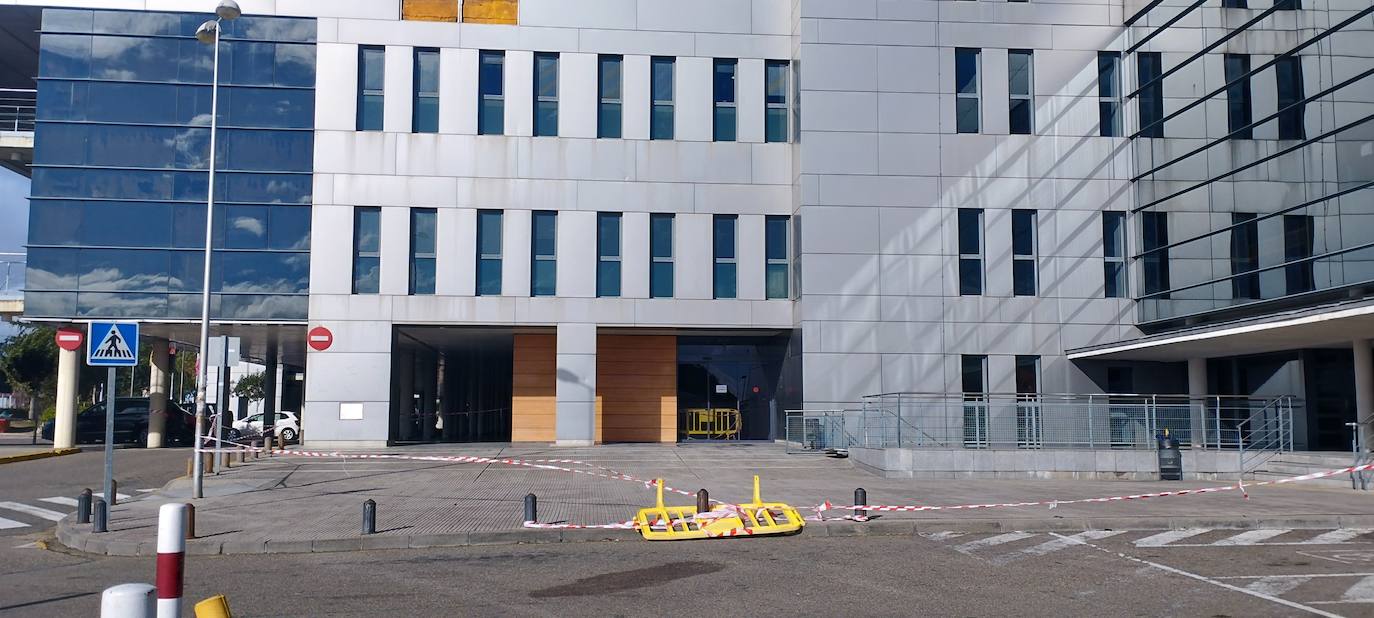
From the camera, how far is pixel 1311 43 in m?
24.1

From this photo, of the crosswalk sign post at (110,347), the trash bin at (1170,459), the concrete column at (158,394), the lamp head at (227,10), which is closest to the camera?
the crosswalk sign post at (110,347)

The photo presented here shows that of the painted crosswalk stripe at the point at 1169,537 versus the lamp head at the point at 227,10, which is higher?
the lamp head at the point at 227,10

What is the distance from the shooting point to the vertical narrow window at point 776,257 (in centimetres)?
3161

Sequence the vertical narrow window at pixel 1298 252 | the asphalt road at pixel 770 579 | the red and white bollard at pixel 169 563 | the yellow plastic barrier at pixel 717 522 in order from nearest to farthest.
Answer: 1. the red and white bollard at pixel 169 563
2. the asphalt road at pixel 770 579
3. the yellow plastic barrier at pixel 717 522
4. the vertical narrow window at pixel 1298 252

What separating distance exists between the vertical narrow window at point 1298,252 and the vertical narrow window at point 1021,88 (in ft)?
26.8

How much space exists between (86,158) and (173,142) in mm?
2374

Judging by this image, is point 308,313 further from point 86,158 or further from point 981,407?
point 981,407

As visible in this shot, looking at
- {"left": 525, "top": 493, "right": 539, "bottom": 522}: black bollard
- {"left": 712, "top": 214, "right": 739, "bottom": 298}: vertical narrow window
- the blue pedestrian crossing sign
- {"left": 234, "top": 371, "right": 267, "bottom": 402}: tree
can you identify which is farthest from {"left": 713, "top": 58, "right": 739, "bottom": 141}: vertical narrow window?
{"left": 234, "top": 371, "right": 267, "bottom": 402}: tree

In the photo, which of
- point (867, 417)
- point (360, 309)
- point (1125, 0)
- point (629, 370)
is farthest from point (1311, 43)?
point (360, 309)

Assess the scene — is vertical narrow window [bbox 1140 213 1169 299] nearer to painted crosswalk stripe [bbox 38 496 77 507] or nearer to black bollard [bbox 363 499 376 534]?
black bollard [bbox 363 499 376 534]

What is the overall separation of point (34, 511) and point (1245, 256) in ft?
85.8

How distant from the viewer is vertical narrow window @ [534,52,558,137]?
31078mm

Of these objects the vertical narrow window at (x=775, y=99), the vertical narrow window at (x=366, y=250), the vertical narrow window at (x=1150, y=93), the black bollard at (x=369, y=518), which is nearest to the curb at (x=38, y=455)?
the vertical narrow window at (x=366, y=250)

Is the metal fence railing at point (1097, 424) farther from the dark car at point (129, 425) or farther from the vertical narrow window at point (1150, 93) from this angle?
the dark car at point (129, 425)
